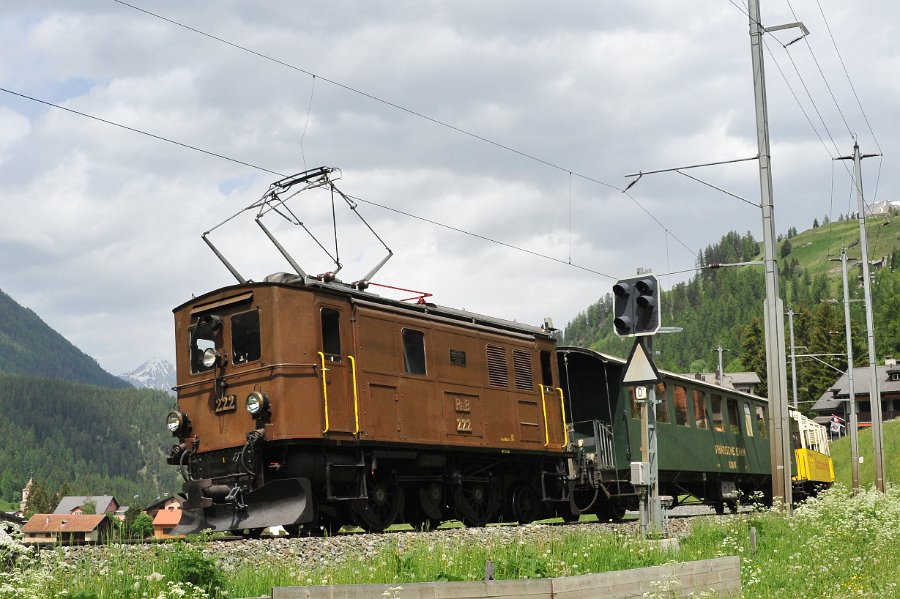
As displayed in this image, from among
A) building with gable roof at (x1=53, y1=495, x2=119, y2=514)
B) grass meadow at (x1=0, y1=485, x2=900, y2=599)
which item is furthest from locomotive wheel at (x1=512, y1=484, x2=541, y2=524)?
building with gable roof at (x1=53, y1=495, x2=119, y2=514)

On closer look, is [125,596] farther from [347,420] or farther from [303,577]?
[347,420]

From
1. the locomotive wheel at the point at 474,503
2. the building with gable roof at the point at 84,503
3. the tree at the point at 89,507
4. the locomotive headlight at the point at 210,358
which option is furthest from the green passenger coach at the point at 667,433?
the building with gable roof at the point at 84,503

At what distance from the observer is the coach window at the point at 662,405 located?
22.7 meters

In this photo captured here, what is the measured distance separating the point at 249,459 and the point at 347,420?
1548 mm

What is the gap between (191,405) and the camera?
1617cm

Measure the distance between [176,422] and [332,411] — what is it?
9.10 feet

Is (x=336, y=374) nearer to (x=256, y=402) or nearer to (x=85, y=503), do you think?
(x=256, y=402)

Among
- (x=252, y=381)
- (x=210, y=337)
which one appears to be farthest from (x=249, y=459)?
(x=210, y=337)

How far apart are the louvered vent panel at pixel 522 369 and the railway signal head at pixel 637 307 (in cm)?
671

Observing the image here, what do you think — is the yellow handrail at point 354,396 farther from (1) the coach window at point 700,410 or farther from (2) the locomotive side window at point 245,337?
(1) the coach window at point 700,410

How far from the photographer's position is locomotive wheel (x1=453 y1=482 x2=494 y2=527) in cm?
1778

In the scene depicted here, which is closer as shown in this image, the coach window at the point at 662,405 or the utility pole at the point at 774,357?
the utility pole at the point at 774,357

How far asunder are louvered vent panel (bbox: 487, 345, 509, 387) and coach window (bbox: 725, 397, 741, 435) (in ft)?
35.2

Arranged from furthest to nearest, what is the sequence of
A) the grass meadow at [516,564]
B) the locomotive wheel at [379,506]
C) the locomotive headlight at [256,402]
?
the locomotive wheel at [379,506]
the locomotive headlight at [256,402]
the grass meadow at [516,564]
